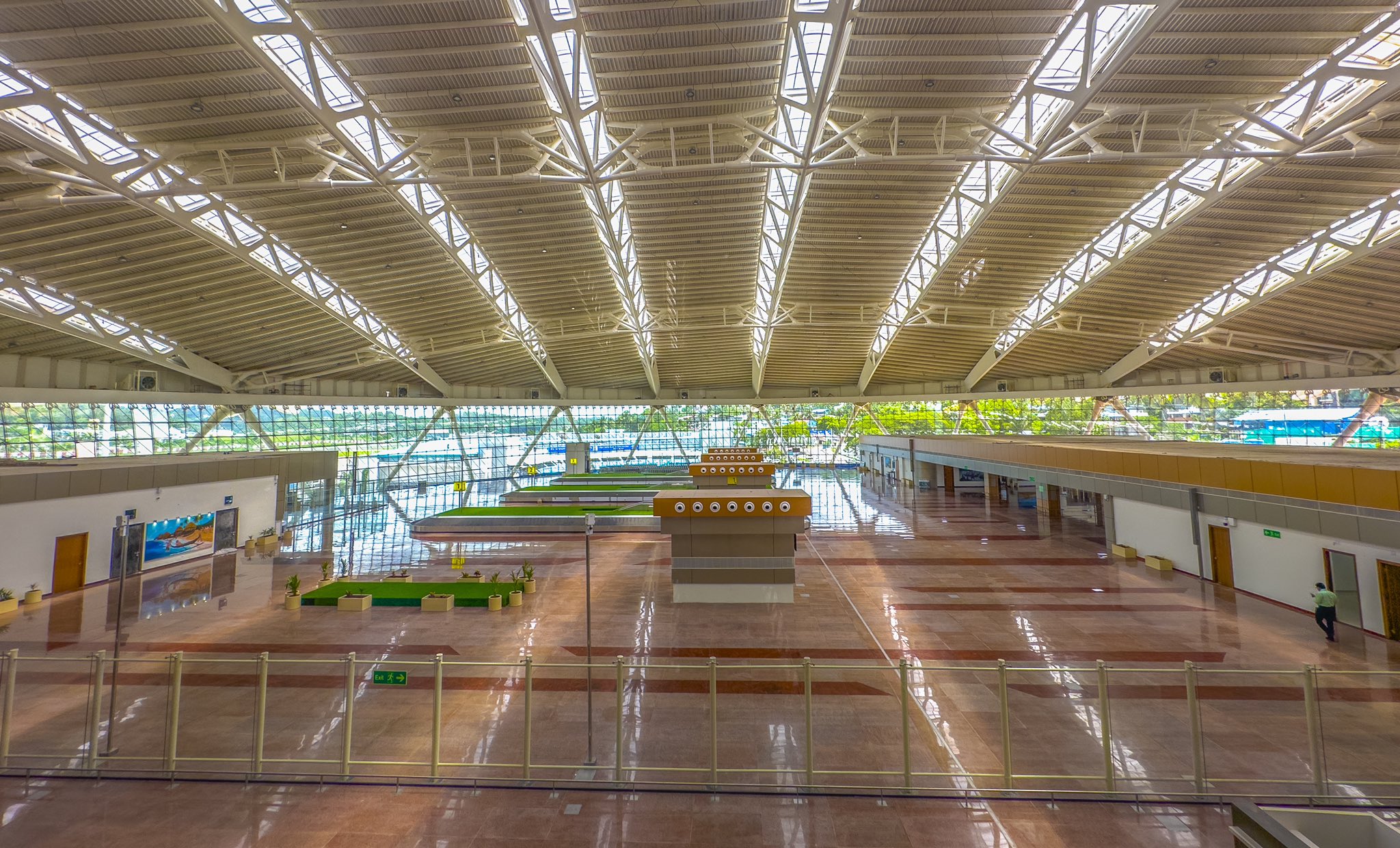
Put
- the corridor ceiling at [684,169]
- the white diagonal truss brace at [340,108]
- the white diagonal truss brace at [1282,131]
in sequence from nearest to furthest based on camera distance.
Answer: the white diagonal truss brace at [340,108], the corridor ceiling at [684,169], the white diagonal truss brace at [1282,131]

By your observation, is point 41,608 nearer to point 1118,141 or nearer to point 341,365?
point 341,365

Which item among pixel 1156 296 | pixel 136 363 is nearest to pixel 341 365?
pixel 136 363

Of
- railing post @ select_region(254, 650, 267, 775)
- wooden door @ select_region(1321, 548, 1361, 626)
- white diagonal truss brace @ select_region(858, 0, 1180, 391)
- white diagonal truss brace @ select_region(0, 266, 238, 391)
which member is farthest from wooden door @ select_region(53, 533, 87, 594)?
wooden door @ select_region(1321, 548, 1361, 626)

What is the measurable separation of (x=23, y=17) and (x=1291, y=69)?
24.4 meters

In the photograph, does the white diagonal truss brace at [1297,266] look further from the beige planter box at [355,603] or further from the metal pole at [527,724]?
the beige planter box at [355,603]

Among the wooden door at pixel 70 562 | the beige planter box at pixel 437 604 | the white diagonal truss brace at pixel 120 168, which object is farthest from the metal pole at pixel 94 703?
the wooden door at pixel 70 562

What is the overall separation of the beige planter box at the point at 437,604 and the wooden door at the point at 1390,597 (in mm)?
20220

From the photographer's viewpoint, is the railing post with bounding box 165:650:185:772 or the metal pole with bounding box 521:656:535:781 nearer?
the metal pole with bounding box 521:656:535:781

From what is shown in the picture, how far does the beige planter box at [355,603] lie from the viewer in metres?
15.0

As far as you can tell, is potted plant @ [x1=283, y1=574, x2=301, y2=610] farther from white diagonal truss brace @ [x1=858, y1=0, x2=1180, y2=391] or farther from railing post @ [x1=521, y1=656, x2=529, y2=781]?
white diagonal truss brace @ [x1=858, y1=0, x2=1180, y2=391]

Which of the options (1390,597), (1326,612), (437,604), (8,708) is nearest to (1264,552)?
(1390,597)

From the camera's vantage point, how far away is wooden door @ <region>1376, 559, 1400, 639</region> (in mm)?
11688

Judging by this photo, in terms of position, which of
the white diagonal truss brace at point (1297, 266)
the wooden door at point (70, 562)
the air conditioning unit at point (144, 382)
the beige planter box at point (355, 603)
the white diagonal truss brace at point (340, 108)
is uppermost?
the white diagonal truss brace at point (340, 108)

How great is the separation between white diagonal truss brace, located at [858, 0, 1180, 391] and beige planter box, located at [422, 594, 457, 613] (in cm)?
1768
